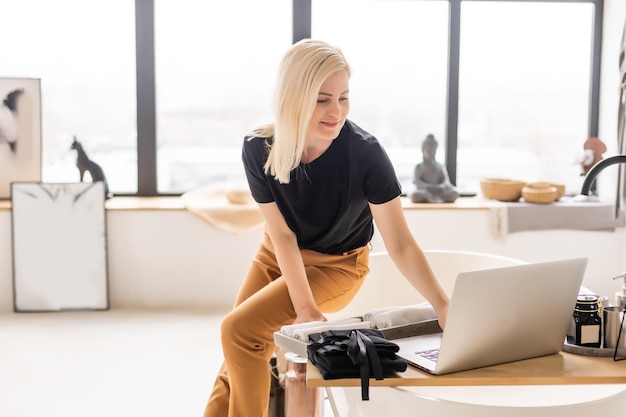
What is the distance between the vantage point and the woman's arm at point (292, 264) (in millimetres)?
2230

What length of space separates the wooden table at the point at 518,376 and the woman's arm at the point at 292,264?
2.27 ft

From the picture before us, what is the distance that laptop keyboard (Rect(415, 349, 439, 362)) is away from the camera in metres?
1.58

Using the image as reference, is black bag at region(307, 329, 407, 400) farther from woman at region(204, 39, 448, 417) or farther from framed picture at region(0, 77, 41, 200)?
framed picture at region(0, 77, 41, 200)

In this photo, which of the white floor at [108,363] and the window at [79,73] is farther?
the window at [79,73]

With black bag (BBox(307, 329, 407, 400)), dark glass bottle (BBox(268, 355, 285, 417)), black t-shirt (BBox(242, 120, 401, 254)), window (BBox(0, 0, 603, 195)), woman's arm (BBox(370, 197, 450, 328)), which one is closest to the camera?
black bag (BBox(307, 329, 407, 400))

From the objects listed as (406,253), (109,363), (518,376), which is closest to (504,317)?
(518,376)

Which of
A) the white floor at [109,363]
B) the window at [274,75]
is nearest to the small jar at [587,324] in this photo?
the white floor at [109,363]

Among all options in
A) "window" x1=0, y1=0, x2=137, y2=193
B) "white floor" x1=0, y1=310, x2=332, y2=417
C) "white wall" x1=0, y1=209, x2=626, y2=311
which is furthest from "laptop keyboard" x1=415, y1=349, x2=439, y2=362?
"window" x1=0, y1=0, x2=137, y2=193

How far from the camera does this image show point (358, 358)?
148cm

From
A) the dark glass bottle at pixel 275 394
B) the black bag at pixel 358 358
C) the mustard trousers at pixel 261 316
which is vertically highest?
the black bag at pixel 358 358

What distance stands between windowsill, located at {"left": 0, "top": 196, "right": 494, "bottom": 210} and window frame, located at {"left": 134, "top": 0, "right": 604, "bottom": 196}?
180 millimetres

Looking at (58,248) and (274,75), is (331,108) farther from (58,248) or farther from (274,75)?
(274,75)

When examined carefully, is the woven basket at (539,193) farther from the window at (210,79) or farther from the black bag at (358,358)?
the black bag at (358,358)

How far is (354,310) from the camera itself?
3027 millimetres
